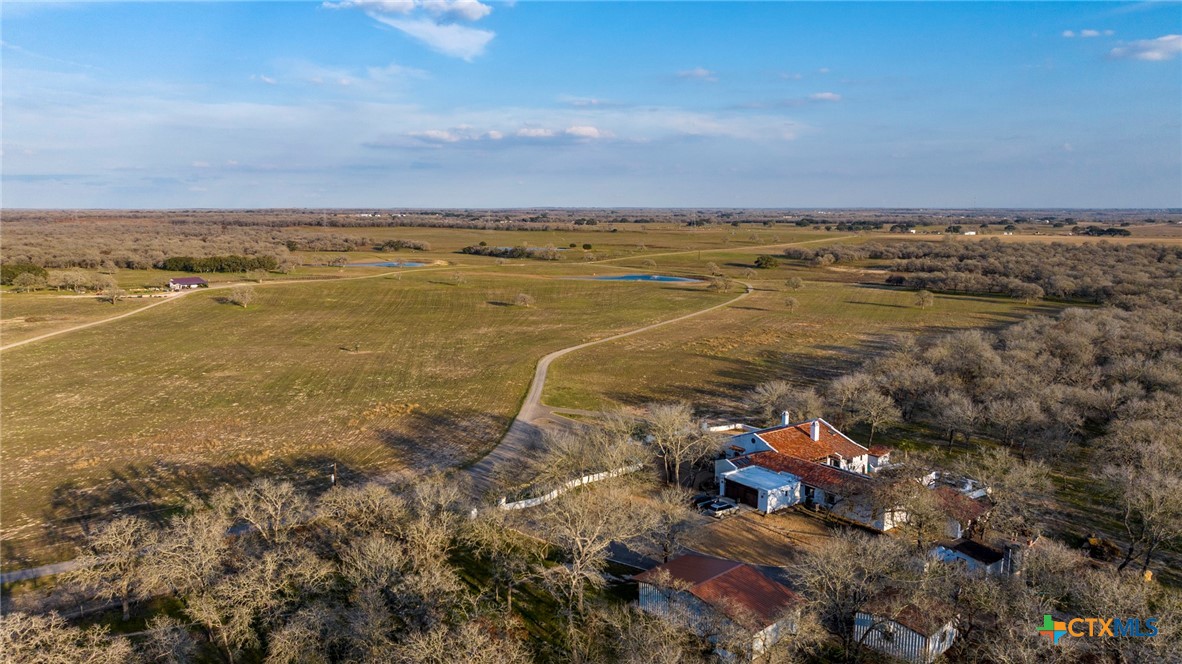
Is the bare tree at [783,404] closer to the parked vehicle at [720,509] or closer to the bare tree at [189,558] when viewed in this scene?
the parked vehicle at [720,509]

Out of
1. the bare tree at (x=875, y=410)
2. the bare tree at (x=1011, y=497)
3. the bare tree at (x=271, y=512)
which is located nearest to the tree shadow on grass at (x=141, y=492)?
the bare tree at (x=271, y=512)

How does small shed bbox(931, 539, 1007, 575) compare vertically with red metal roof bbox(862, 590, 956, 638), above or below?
below

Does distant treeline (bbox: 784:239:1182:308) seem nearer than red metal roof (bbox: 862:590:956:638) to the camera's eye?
No

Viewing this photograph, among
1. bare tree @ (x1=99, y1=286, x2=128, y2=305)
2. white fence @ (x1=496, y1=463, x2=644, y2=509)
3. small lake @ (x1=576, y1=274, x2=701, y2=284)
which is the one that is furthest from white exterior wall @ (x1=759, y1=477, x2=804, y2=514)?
bare tree @ (x1=99, y1=286, x2=128, y2=305)

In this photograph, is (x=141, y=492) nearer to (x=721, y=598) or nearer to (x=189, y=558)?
(x=189, y=558)

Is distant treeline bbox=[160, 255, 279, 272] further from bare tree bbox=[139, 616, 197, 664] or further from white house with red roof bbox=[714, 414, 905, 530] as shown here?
bare tree bbox=[139, 616, 197, 664]

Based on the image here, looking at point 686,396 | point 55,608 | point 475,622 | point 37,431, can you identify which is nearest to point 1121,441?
point 686,396

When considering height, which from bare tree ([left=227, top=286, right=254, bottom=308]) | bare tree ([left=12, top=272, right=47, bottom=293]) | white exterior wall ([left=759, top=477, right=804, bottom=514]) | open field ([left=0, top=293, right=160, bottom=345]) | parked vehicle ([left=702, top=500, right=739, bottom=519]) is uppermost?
bare tree ([left=12, top=272, right=47, bottom=293])
